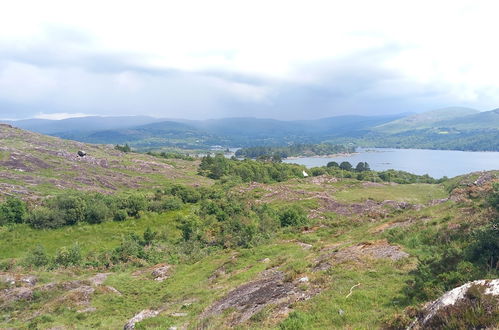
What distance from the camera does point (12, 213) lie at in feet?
133

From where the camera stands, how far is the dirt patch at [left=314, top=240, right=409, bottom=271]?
55.4 feet

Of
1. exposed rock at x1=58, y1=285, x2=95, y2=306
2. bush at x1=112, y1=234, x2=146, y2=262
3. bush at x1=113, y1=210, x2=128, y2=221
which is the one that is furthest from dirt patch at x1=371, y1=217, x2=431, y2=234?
bush at x1=113, y1=210, x2=128, y2=221

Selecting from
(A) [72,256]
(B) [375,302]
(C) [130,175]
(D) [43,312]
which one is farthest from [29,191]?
(B) [375,302]

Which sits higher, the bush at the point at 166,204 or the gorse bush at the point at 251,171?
the bush at the point at 166,204

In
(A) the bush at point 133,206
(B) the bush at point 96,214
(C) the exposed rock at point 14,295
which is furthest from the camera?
(A) the bush at point 133,206

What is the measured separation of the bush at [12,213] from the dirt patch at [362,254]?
3972cm

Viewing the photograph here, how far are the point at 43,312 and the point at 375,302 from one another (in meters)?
19.5

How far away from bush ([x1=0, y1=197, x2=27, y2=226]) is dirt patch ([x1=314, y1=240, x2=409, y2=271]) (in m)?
39.7

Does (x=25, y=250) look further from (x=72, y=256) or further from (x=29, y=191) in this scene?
(x=29, y=191)

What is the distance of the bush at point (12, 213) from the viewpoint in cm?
3994

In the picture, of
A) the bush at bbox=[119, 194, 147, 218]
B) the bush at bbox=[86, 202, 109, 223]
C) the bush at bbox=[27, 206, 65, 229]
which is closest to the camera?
the bush at bbox=[27, 206, 65, 229]

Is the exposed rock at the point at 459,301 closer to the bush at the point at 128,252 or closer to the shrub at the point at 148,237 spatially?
the bush at the point at 128,252

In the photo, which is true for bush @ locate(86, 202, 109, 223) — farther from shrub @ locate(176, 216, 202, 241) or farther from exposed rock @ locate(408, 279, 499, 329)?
exposed rock @ locate(408, 279, 499, 329)

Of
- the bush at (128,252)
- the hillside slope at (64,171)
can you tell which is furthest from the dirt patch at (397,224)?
the hillside slope at (64,171)
